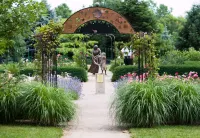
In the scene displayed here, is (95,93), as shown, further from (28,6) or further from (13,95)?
(28,6)

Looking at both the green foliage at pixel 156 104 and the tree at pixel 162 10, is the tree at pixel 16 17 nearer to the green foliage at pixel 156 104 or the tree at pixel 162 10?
the green foliage at pixel 156 104

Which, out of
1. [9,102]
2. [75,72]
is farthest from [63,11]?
[9,102]

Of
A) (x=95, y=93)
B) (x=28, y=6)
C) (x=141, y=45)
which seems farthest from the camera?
(x=95, y=93)

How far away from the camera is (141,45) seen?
11.1 meters

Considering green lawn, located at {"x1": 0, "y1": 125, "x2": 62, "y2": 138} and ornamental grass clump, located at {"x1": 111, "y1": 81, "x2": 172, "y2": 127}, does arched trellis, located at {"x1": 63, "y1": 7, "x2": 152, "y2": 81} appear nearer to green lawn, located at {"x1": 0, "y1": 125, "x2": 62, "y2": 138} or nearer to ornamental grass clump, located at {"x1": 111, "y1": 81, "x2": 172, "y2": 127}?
ornamental grass clump, located at {"x1": 111, "y1": 81, "x2": 172, "y2": 127}

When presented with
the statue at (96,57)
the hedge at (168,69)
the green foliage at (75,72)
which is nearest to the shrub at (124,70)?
the hedge at (168,69)

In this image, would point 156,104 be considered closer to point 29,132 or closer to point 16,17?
point 29,132

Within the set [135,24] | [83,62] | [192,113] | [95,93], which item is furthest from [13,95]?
[135,24]

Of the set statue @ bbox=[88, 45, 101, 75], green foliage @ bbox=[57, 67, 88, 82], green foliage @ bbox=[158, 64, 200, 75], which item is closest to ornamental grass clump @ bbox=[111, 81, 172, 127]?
green foliage @ bbox=[158, 64, 200, 75]

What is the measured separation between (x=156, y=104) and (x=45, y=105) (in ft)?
6.82

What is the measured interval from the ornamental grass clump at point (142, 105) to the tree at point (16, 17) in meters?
2.45

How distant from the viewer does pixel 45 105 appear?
896cm

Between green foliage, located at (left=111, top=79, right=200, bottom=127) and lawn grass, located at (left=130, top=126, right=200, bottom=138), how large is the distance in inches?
8.5

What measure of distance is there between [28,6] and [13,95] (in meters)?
2.36
